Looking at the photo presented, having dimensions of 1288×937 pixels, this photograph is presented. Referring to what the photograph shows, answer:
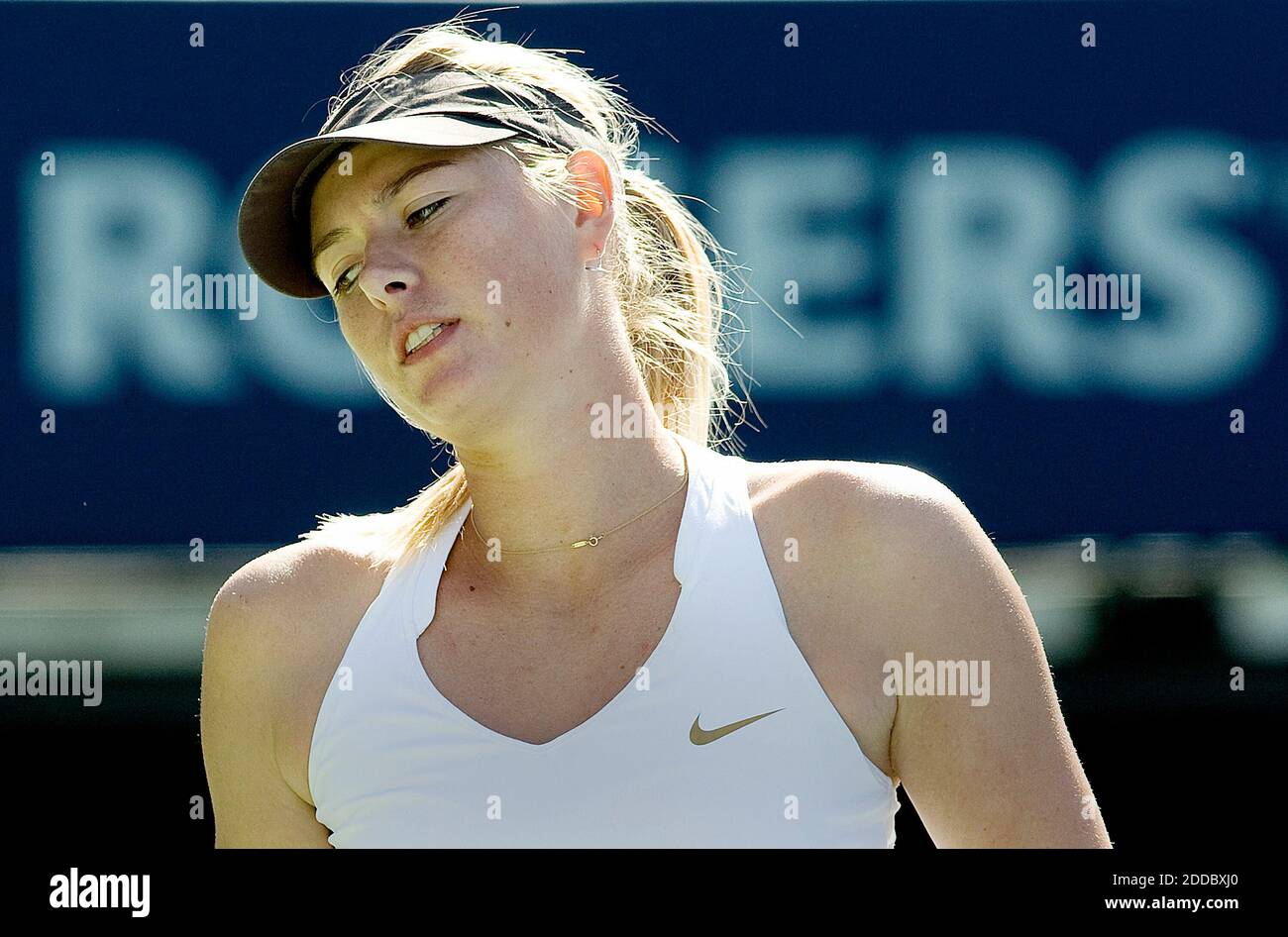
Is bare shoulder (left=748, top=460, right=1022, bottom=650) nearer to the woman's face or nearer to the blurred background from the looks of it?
the woman's face

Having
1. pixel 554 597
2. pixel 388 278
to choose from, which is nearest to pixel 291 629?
pixel 554 597

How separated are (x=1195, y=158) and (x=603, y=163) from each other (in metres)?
2.13

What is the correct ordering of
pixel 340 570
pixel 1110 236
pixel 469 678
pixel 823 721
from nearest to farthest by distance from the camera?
pixel 823 721, pixel 469 678, pixel 340 570, pixel 1110 236

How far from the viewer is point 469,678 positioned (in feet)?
4.94

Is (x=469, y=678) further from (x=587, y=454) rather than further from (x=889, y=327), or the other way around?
(x=889, y=327)

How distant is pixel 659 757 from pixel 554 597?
0.26m

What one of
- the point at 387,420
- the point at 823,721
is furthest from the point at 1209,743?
the point at 823,721

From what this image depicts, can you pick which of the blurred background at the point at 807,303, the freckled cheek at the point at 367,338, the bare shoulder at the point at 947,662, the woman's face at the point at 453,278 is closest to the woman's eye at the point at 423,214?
the woman's face at the point at 453,278

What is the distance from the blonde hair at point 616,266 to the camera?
162 centimetres

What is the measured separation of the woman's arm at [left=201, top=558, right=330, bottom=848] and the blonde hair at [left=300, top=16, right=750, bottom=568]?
0.35 ft

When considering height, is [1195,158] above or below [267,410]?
above

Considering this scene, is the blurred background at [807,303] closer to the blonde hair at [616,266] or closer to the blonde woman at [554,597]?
the blonde hair at [616,266]

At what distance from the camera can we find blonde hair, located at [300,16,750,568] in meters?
1.62

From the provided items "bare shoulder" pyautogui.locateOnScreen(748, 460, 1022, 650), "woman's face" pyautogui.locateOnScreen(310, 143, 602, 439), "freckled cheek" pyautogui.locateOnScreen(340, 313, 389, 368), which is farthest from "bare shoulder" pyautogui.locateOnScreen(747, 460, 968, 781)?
"freckled cheek" pyautogui.locateOnScreen(340, 313, 389, 368)
